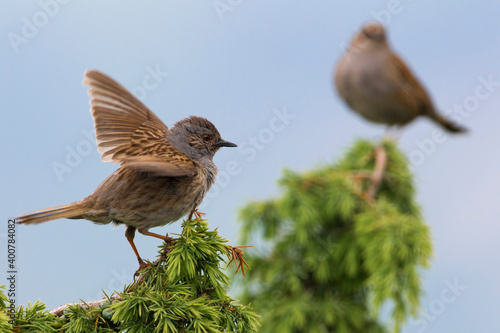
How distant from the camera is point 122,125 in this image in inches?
154

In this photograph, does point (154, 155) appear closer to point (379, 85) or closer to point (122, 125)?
point (122, 125)

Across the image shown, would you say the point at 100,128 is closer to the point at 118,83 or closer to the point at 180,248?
the point at 118,83

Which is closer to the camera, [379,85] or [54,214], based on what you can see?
[379,85]

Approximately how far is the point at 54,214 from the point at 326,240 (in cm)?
213

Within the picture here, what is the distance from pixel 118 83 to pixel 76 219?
3.77ft

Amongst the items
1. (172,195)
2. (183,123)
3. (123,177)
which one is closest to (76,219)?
(123,177)

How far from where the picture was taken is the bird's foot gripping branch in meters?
2.63

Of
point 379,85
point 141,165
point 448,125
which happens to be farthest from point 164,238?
point 448,125

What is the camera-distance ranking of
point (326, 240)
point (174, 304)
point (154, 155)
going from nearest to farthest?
point (174, 304), point (154, 155), point (326, 240)

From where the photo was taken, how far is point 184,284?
2766mm

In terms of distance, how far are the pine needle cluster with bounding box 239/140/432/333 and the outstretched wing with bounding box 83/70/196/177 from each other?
1.00m

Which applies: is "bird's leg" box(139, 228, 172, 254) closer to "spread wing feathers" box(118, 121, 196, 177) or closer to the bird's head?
"spread wing feathers" box(118, 121, 196, 177)

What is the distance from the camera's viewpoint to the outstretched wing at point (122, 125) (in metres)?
3.64

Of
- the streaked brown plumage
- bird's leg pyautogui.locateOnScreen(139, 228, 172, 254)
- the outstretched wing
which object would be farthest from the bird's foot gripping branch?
the outstretched wing
